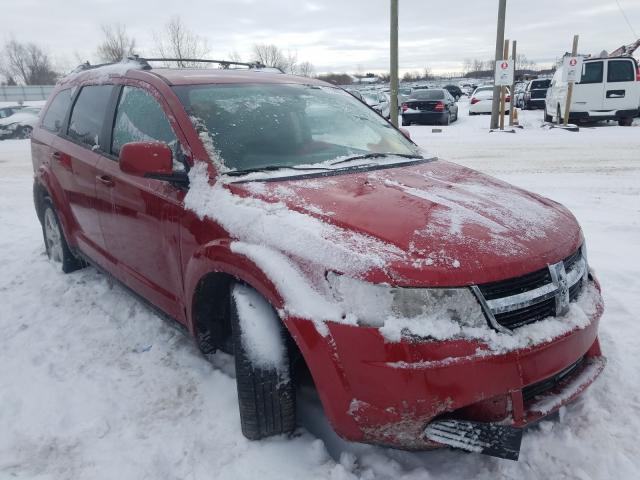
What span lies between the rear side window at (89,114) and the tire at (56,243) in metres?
0.93

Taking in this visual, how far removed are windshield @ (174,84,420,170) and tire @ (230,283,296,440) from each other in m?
0.84

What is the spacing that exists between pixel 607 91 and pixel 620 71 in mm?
634

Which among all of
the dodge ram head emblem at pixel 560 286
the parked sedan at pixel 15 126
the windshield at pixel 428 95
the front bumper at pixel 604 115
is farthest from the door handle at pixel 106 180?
the parked sedan at pixel 15 126

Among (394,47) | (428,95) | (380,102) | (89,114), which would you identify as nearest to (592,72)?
(428,95)

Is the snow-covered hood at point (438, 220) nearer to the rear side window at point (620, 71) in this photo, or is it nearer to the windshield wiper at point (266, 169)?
the windshield wiper at point (266, 169)

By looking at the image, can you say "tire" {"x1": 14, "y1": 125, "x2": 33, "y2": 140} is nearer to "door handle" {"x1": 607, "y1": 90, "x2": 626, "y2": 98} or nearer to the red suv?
the red suv

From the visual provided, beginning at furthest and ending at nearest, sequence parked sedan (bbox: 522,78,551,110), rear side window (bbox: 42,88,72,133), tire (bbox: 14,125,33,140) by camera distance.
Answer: parked sedan (bbox: 522,78,551,110) < tire (bbox: 14,125,33,140) < rear side window (bbox: 42,88,72,133)

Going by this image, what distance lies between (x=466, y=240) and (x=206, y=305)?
4.53ft

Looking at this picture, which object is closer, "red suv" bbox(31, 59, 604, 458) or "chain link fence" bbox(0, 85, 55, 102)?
"red suv" bbox(31, 59, 604, 458)

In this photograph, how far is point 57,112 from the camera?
451 centimetres

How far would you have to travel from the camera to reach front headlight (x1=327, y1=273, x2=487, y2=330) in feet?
6.27

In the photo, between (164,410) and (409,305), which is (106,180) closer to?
(164,410)

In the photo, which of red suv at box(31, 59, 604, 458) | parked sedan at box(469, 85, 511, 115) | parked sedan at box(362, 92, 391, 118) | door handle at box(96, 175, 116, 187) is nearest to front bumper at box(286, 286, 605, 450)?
red suv at box(31, 59, 604, 458)

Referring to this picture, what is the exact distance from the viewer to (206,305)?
8.96ft
